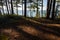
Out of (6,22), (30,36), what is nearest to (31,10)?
(6,22)

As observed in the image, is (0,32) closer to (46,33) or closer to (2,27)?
(2,27)

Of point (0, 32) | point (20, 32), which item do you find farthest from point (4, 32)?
point (20, 32)

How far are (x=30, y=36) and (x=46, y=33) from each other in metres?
0.82

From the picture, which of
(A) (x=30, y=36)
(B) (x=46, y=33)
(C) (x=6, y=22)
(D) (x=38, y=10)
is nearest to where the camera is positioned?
(A) (x=30, y=36)

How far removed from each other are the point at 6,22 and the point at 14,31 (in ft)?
5.17

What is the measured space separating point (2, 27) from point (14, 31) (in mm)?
846

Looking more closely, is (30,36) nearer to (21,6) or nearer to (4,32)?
(4,32)

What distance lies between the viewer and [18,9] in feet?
92.5

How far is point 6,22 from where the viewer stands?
25.5 feet

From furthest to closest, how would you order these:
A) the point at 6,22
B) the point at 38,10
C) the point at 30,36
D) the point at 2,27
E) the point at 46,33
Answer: the point at 38,10 → the point at 6,22 → the point at 2,27 → the point at 46,33 → the point at 30,36

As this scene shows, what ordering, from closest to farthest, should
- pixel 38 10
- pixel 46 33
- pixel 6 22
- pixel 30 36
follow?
1. pixel 30 36
2. pixel 46 33
3. pixel 6 22
4. pixel 38 10

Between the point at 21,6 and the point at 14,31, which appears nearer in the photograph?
the point at 14,31

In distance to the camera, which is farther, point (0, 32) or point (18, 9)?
point (18, 9)

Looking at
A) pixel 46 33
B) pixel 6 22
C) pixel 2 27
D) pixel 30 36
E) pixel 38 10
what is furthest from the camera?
pixel 38 10
